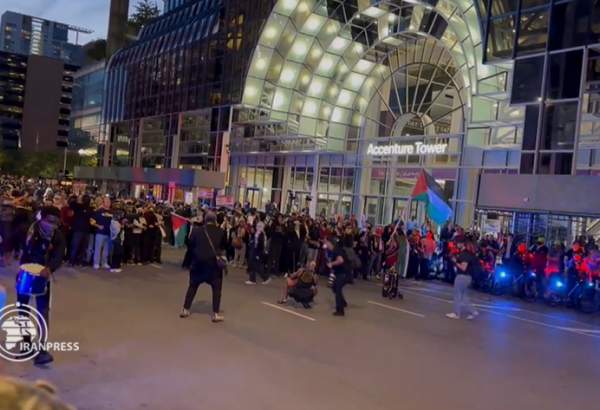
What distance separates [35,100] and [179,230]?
14866 centimetres

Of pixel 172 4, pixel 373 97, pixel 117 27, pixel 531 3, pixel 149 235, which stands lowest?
pixel 149 235

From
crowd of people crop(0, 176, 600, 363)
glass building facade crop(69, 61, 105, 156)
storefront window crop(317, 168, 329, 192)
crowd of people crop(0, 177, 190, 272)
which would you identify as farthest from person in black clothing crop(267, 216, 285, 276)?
glass building facade crop(69, 61, 105, 156)

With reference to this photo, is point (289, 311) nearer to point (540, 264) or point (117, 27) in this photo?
point (540, 264)

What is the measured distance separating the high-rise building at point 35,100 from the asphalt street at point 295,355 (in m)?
153

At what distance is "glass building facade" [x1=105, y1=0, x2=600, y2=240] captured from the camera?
22969mm

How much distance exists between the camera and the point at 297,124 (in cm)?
4056

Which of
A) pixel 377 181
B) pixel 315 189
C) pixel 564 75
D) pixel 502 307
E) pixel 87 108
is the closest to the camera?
pixel 502 307

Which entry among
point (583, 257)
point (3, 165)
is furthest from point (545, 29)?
point (3, 165)

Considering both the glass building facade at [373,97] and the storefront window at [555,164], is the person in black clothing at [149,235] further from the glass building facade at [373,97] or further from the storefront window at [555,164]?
the storefront window at [555,164]

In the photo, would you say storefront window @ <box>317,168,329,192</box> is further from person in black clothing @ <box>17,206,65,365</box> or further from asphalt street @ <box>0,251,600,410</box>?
person in black clothing @ <box>17,206,65,365</box>

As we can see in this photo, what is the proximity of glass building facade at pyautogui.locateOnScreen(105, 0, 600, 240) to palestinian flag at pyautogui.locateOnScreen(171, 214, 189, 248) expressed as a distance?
8455 millimetres

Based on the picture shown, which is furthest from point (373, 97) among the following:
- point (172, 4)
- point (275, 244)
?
point (172, 4)

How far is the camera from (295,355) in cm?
847

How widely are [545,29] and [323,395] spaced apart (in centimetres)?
2032
